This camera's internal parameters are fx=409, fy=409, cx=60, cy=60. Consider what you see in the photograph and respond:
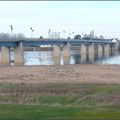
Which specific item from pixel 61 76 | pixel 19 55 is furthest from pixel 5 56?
pixel 61 76

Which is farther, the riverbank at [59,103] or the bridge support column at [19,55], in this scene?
the bridge support column at [19,55]

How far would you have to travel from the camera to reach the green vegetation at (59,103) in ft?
→ 56.9

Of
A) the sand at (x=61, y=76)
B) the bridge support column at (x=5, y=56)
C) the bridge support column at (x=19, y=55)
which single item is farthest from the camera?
the bridge support column at (x=5, y=56)

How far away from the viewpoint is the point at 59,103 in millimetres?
25031

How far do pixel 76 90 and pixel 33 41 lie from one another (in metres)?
67.7

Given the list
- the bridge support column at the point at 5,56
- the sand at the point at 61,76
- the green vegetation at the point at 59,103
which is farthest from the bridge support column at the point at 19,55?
the green vegetation at the point at 59,103

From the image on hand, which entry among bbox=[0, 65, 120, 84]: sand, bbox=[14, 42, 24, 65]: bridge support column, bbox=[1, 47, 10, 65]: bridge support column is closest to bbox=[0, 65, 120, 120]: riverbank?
bbox=[0, 65, 120, 84]: sand

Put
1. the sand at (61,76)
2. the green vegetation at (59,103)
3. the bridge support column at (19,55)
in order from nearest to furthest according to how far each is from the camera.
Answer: the green vegetation at (59,103) < the sand at (61,76) < the bridge support column at (19,55)

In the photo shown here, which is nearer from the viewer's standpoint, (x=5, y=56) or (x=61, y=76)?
(x=61, y=76)

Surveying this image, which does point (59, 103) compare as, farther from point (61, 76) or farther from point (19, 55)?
point (19, 55)

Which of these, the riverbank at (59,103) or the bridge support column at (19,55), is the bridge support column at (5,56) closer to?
the bridge support column at (19,55)

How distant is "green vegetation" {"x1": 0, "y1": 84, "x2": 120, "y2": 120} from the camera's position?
682 inches

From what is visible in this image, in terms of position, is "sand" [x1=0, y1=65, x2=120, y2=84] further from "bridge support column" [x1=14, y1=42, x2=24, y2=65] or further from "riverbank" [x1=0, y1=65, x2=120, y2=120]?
"bridge support column" [x1=14, y1=42, x2=24, y2=65]

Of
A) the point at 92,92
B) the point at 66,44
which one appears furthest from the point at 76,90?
the point at 66,44
